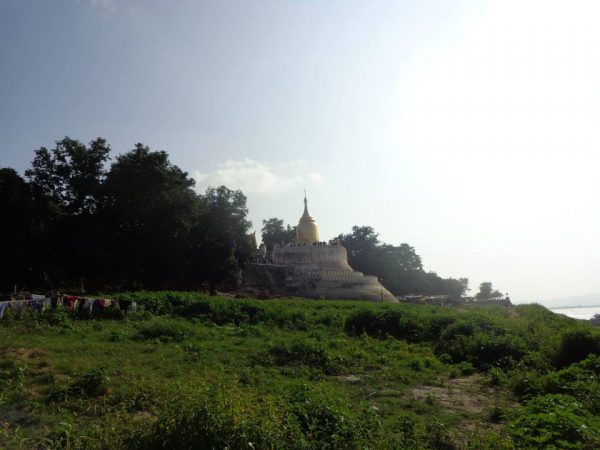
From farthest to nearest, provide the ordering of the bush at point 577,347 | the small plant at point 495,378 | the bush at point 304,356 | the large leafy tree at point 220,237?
the large leafy tree at point 220,237
the bush at point 577,347
the bush at point 304,356
the small plant at point 495,378

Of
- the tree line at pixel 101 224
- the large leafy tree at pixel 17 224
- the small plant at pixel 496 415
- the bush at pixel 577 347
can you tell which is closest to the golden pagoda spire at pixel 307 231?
the tree line at pixel 101 224

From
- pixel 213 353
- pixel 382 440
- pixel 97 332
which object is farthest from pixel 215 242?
pixel 382 440

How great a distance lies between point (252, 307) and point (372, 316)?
5.26 meters

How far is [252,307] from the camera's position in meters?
22.5

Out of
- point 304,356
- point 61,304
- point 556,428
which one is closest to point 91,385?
point 304,356

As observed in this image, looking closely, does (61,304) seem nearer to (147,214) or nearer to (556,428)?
(147,214)

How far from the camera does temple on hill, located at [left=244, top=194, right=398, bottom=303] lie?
4250cm

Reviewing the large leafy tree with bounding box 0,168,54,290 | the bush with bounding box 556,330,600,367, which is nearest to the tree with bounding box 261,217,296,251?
the large leafy tree with bounding box 0,168,54,290

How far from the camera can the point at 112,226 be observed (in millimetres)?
31344

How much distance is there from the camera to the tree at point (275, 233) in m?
70.6

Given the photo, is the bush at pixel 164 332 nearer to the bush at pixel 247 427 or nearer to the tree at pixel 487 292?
the bush at pixel 247 427

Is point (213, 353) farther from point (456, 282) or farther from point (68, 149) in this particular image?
point (456, 282)

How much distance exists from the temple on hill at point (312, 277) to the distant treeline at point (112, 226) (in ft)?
28.3

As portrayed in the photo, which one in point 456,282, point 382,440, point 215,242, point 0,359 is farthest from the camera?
point 456,282
